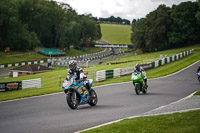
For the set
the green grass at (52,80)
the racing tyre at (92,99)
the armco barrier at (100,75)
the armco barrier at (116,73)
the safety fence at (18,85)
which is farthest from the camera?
the armco barrier at (116,73)

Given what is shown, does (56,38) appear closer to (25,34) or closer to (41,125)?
(25,34)

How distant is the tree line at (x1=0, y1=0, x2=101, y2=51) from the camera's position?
283 ft

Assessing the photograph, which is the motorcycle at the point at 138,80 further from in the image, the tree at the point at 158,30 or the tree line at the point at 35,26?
the tree at the point at 158,30

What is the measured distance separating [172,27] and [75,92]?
85.8 m

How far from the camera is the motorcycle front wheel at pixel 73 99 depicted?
530 inches

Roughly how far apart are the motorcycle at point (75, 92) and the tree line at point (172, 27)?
81191mm

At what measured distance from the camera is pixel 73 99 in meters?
13.8

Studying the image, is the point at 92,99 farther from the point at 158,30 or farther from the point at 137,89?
the point at 158,30

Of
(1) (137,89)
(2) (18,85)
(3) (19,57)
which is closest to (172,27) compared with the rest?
(3) (19,57)

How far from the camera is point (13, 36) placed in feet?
284

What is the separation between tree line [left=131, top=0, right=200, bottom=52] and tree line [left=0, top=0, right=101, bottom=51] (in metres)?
27.3

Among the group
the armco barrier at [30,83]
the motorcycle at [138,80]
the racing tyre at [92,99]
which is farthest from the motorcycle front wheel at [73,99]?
the armco barrier at [30,83]

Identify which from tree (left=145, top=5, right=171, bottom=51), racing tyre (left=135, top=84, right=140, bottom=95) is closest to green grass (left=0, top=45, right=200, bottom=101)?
racing tyre (left=135, top=84, right=140, bottom=95)

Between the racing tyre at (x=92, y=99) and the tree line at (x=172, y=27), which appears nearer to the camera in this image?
the racing tyre at (x=92, y=99)
